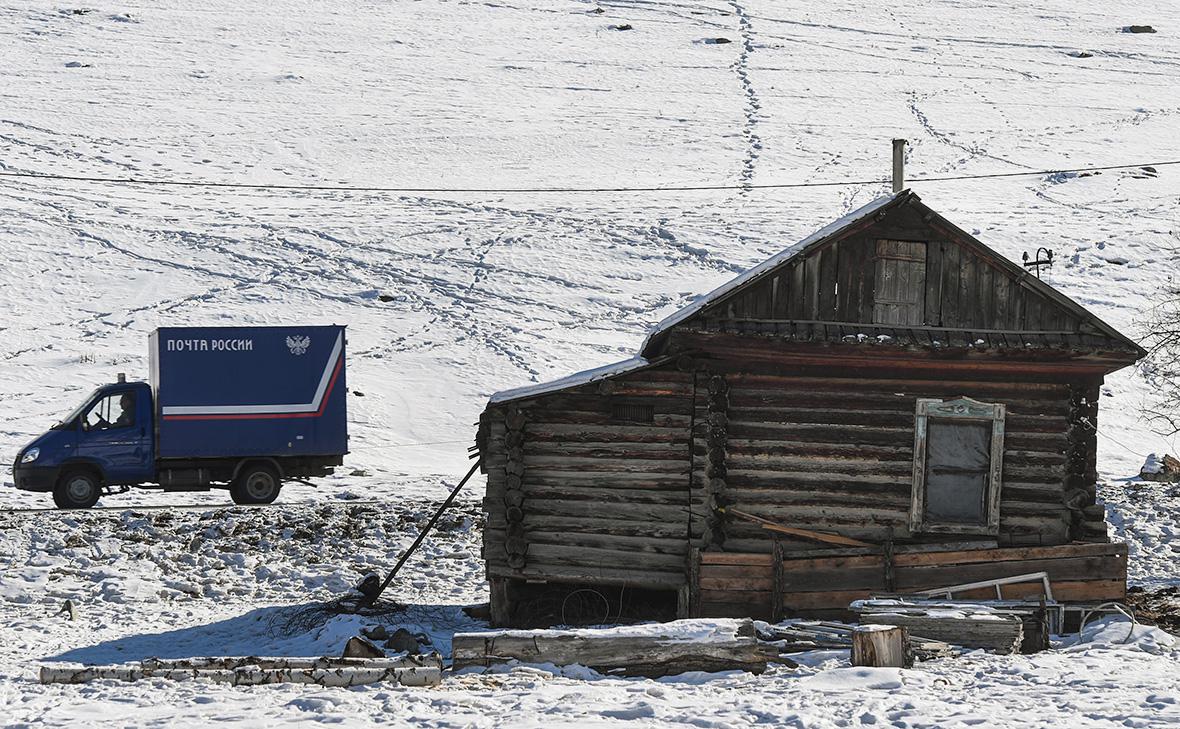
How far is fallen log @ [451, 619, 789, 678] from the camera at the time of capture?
40.7 feet

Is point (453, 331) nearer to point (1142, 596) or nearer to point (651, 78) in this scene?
point (1142, 596)

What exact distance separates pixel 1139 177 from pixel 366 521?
37635mm

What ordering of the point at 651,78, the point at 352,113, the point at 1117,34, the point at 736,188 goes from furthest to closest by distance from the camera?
the point at 1117,34 → the point at 651,78 → the point at 352,113 → the point at 736,188

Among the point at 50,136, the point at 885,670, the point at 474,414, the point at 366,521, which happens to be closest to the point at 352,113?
the point at 50,136

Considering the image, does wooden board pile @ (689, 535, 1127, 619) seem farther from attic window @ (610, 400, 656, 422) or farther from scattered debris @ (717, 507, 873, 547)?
attic window @ (610, 400, 656, 422)

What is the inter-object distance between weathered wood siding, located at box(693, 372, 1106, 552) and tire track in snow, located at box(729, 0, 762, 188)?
32.9m

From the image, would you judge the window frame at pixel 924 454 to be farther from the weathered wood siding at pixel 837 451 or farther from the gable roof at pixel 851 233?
the gable roof at pixel 851 233

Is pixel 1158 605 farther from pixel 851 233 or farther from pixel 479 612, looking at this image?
pixel 479 612

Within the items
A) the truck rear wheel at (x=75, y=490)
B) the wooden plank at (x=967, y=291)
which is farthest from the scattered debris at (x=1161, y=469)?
the truck rear wheel at (x=75, y=490)

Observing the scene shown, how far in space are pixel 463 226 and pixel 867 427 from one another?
29.3m

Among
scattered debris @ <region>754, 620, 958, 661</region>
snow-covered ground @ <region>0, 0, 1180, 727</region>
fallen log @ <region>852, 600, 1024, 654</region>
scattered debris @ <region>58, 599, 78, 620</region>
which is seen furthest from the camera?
scattered debris @ <region>58, 599, 78, 620</region>

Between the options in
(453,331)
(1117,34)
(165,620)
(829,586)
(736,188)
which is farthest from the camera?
(1117,34)

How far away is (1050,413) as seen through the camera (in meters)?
15.9

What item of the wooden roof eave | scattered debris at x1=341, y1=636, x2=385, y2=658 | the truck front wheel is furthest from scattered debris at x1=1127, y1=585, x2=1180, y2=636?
the truck front wheel
